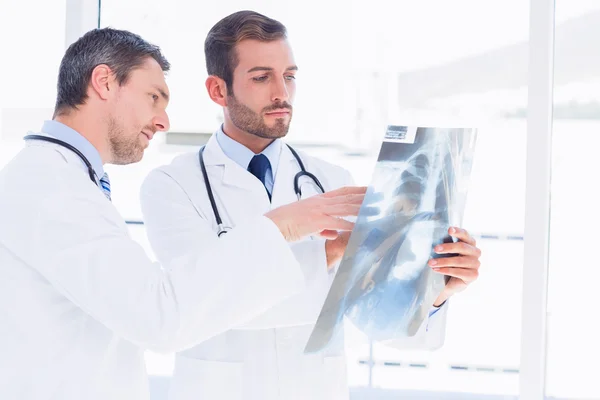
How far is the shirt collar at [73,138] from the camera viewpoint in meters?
1.12

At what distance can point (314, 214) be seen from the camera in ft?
3.56

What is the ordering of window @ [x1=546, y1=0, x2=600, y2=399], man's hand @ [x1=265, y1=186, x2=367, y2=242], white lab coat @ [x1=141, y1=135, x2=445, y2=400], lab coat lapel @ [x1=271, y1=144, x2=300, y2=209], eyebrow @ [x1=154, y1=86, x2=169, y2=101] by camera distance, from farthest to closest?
window @ [x1=546, y1=0, x2=600, y2=399] < lab coat lapel @ [x1=271, y1=144, x2=300, y2=209] < white lab coat @ [x1=141, y1=135, x2=445, y2=400] < eyebrow @ [x1=154, y1=86, x2=169, y2=101] < man's hand @ [x1=265, y1=186, x2=367, y2=242]

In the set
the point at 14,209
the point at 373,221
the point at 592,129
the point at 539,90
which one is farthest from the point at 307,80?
the point at 14,209

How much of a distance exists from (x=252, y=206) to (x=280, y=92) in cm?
26

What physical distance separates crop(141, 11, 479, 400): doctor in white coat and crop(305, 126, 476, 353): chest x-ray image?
126mm

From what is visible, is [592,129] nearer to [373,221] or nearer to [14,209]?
[373,221]

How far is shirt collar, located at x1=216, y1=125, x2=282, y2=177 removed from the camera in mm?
1628

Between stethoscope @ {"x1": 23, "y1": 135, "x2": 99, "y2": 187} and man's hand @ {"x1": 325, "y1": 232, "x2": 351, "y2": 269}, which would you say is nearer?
stethoscope @ {"x1": 23, "y1": 135, "x2": 99, "y2": 187}

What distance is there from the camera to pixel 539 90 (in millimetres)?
2104

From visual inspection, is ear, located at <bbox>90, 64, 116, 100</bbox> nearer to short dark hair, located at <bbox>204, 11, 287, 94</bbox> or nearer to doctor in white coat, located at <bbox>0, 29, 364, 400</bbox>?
doctor in white coat, located at <bbox>0, 29, 364, 400</bbox>

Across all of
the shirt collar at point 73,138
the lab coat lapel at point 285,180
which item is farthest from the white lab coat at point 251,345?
the shirt collar at point 73,138

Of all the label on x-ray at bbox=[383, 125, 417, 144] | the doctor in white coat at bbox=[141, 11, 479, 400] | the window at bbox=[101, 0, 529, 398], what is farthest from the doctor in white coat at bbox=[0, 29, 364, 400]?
the window at bbox=[101, 0, 529, 398]

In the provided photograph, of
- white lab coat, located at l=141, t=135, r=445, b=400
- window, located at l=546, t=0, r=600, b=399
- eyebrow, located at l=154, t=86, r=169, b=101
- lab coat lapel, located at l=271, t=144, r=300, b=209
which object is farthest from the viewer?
window, located at l=546, t=0, r=600, b=399

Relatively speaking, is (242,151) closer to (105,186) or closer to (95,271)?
(105,186)
